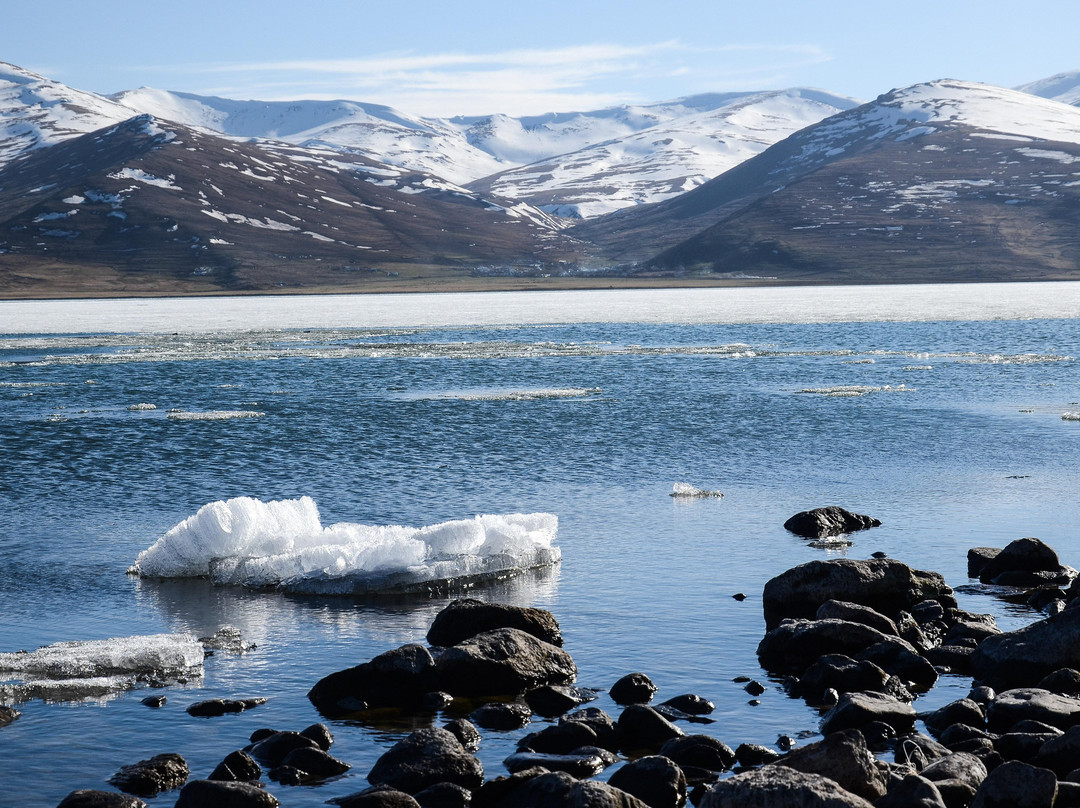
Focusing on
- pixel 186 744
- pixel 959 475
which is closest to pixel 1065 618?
pixel 186 744

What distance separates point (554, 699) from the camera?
1730cm

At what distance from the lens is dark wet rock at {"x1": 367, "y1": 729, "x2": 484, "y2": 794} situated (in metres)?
14.3

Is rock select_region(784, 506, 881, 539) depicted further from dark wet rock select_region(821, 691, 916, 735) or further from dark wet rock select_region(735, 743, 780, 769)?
dark wet rock select_region(735, 743, 780, 769)

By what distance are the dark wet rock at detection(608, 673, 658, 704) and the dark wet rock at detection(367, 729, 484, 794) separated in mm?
3252

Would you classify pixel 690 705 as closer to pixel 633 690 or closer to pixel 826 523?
pixel 633 690

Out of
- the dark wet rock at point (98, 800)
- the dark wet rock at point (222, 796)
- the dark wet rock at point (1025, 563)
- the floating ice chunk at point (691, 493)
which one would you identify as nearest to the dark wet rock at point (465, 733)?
the dark wet rock at point (222, 796)

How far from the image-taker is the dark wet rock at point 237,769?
14305 millimetres

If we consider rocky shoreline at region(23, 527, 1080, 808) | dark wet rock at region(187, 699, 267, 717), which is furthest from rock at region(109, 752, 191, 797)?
dark wet rock at region(187, 699, 267, 717)

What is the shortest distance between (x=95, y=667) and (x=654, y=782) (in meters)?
9.45

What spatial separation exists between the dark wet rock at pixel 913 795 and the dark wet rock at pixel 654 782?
2.20 meters

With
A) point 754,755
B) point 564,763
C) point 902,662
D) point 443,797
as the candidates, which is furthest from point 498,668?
point 902,662

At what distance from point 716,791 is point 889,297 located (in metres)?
159

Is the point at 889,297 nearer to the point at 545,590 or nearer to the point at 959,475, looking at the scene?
the point at 959,475

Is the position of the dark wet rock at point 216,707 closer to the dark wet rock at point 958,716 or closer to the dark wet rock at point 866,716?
the dark wet rock at point 866,716
